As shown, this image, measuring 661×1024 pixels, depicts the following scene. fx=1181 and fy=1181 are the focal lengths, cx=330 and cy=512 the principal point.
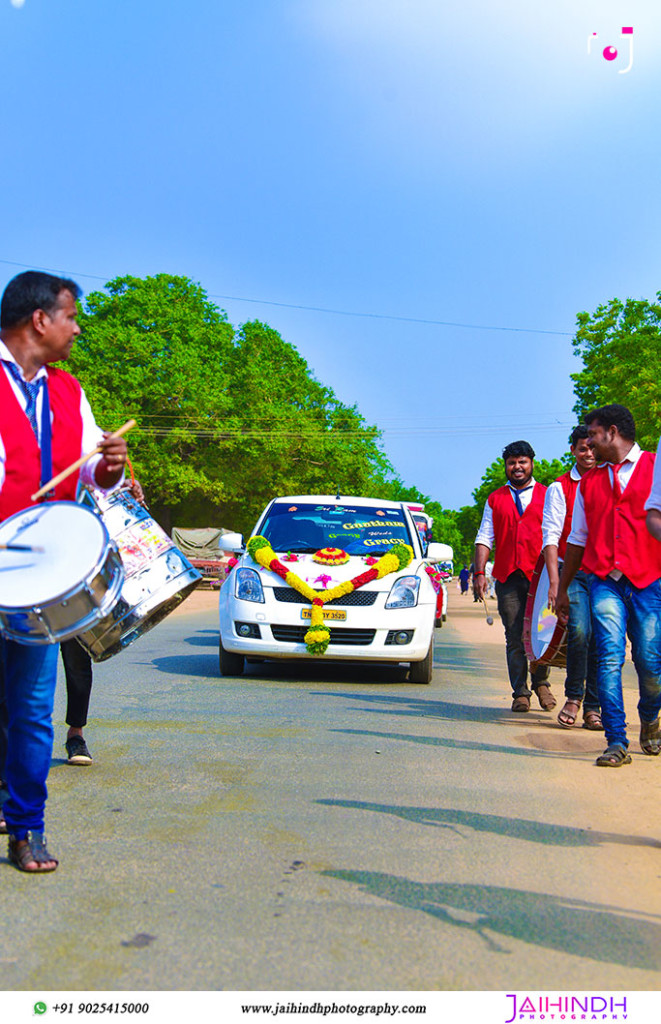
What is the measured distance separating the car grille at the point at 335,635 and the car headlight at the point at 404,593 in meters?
0.33

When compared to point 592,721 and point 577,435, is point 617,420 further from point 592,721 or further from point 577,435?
point 592,721

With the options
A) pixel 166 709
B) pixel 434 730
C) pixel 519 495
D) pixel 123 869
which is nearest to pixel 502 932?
pixel 123 869

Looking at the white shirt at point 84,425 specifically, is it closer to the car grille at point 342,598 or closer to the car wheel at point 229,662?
the car grille at point 342,598

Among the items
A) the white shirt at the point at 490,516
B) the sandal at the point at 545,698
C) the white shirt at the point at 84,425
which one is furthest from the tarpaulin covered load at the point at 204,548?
the white shirt at the point at 84,425

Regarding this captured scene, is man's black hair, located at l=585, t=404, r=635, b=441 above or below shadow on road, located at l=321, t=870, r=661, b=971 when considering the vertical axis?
above

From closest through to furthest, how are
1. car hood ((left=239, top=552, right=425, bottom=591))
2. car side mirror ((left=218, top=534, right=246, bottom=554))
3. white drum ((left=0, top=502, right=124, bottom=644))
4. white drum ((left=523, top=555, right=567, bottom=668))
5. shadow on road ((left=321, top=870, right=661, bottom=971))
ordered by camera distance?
shadow on road ((left=321, top=870, right=661, bottom=971)), white drum ((left=0, top=502, right=124, bottom=644)), white drum ((left=523, top=555, right=567, bottom=668)), car hood ((left=239, top=552, right=425, bottom=591)), car side mirror ((left=218, top=534, right=246, bottom=554))

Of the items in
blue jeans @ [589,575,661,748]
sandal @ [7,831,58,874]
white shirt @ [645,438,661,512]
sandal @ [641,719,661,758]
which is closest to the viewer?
sandal @ [7,831,58,874]

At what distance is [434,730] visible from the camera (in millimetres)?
7961

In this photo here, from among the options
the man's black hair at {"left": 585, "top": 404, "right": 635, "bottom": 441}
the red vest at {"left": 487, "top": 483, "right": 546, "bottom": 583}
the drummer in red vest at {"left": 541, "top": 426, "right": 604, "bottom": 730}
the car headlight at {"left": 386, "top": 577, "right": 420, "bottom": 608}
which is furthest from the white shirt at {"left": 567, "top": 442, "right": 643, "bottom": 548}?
the car headlight at {"left": 386, "top": 577, "right": 420, "bottom": 608}

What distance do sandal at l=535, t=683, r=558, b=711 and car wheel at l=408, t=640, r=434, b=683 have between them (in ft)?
4.87

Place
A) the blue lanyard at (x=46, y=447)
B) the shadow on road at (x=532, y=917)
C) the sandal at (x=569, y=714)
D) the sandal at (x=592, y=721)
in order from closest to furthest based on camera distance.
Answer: the shadow on road at (x=532, y=917), the blue lanyard at (x=46, y=447), the sandal at (x=592, y=721), the sandal at (x=569, y=714)

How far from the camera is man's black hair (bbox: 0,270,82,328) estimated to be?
4.36 m

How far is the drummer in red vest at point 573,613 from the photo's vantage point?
8539 mm
